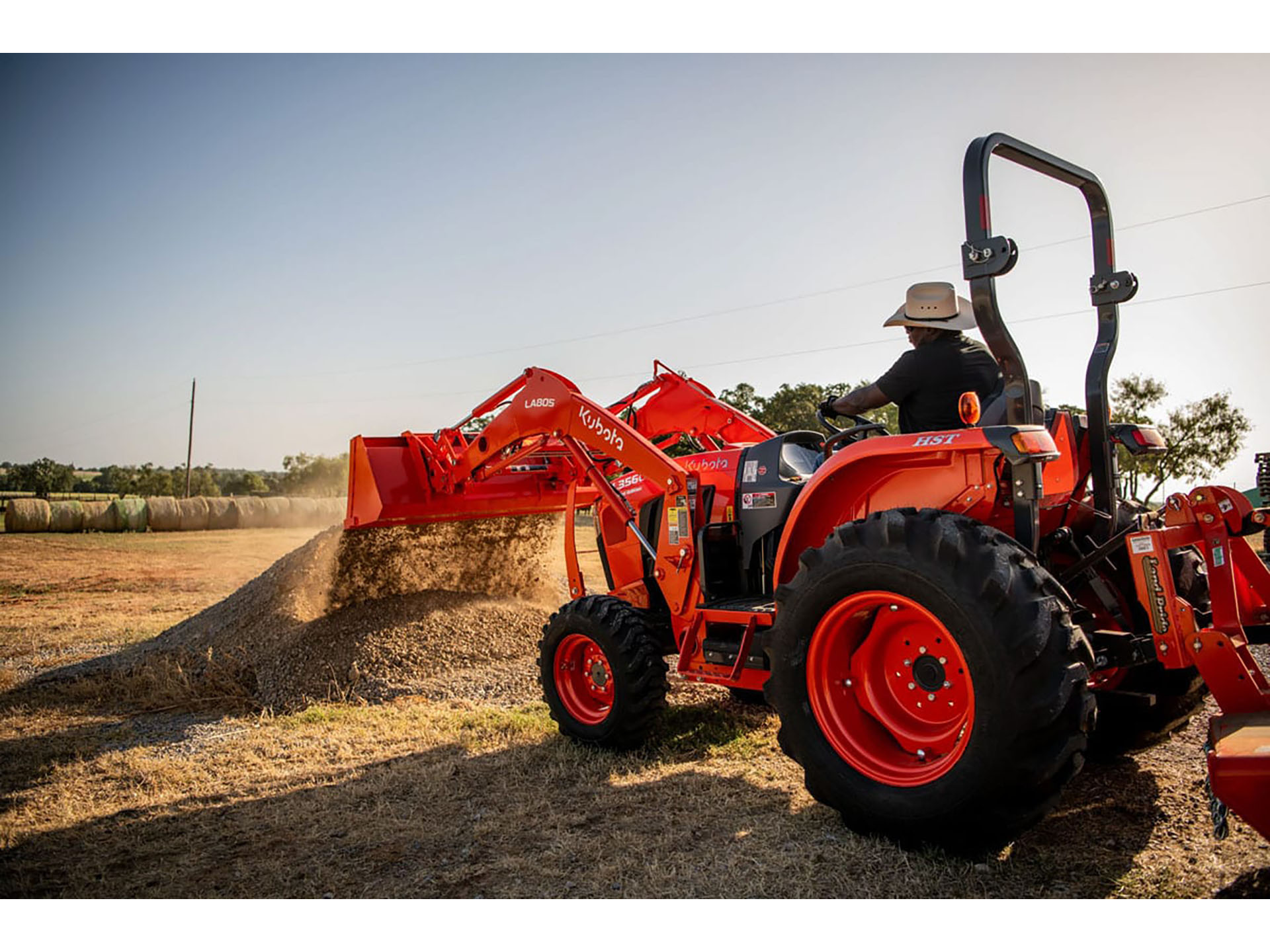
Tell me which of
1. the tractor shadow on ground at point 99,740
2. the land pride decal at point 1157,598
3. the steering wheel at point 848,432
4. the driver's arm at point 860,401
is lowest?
the tractor shadow on ground at point 99,740

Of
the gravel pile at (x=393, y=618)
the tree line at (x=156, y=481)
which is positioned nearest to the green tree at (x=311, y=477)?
the tree line at (x=156, y=481)

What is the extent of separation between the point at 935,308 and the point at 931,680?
5.84 ft

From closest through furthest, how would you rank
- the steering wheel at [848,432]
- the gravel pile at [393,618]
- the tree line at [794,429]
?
the steering wheel at [848,432] < the gravel pile at [393,618] < the tree line at [794,429]

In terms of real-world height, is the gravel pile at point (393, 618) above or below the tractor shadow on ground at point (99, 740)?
above

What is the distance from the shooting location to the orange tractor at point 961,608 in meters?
3.23

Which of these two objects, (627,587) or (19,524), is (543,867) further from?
(19,524)

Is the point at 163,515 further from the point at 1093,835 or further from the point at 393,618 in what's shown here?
the point at 1093,835

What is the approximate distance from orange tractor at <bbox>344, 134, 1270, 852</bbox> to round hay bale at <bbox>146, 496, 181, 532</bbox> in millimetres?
27591

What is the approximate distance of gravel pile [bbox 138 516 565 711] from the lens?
7180 millimetres

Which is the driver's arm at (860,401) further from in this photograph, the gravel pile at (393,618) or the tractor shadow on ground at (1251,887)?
the gravel pile at (393,618)

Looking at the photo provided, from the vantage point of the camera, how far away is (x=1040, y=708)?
10.3ft

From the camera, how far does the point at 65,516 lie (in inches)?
1083

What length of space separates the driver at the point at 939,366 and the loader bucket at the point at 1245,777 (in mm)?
1803

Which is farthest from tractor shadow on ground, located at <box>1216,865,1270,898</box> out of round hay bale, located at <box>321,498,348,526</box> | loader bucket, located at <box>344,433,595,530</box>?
round hay bale, located at <box>321,498,348,526</box>
